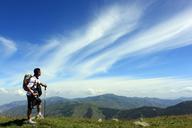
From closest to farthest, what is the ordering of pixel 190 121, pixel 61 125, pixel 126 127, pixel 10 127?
pixel 10 127 → pixel 61 125 → pixel 126 127 → pixel 190 121

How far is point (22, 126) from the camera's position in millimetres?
22844

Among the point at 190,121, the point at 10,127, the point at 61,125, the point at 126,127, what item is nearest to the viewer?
the point at 10,127

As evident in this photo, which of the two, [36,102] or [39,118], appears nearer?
[36,102]

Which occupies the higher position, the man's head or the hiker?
the man's head

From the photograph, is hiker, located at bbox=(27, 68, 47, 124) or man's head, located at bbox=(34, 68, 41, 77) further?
man's head, located at bbox=(34, 68, 41, 77)

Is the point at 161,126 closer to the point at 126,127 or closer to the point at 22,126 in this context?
the point at 126,127

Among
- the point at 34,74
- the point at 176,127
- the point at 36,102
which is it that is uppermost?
the point at 34,74

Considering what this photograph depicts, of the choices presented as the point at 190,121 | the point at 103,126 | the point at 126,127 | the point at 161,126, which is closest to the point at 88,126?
the point at 103,126

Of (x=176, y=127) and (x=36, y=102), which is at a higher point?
(x=36, y=102)

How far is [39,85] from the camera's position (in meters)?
23.3

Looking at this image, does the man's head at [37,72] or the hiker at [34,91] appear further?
the man's head at [37,72]

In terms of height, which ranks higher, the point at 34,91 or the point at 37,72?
the point at 37,72

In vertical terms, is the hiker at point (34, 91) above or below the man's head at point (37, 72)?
below

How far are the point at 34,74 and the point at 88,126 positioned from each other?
6.38 meters
